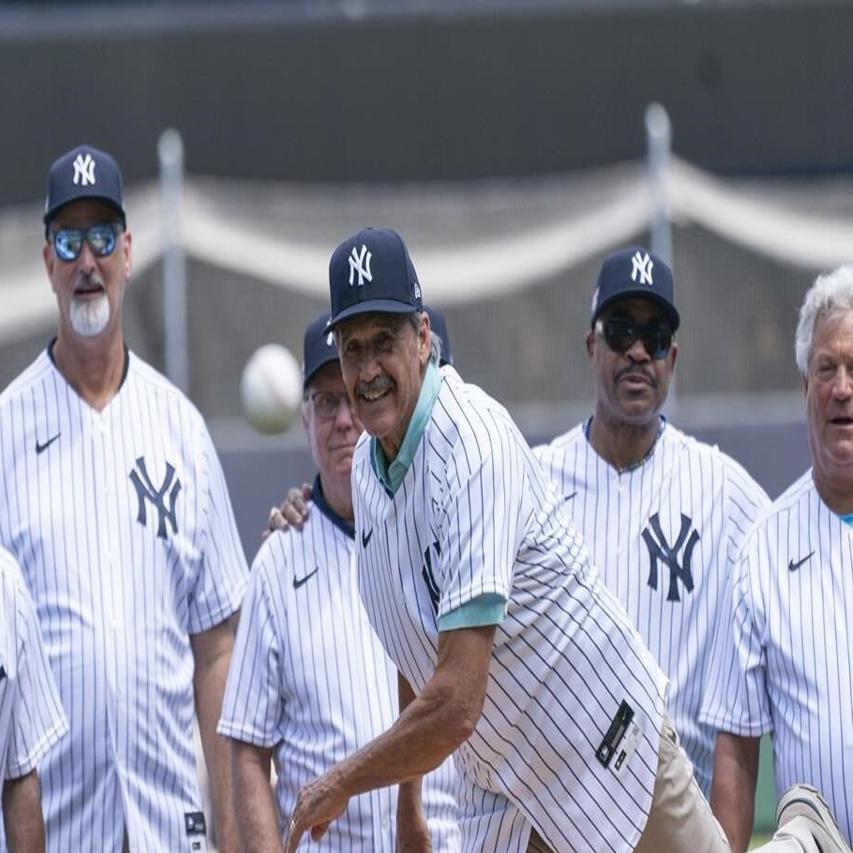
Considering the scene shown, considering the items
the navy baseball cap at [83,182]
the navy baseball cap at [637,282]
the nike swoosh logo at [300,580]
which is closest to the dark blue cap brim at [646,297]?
the navy baseball cap at [637,282]

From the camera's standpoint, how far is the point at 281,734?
17.5 ft

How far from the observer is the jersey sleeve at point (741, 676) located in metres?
5.07

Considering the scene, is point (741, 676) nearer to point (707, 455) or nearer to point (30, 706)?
point (707, 455)

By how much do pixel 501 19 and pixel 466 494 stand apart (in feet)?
42.6

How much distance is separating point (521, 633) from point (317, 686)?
3.87ft

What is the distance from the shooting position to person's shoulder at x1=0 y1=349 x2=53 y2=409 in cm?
555

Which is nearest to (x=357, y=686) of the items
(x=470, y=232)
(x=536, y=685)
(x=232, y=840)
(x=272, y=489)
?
(x=232, y=840)

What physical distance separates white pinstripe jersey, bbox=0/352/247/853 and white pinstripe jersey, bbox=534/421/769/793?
1.17 m

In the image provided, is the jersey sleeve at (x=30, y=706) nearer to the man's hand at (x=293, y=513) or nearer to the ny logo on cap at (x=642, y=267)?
the man's hand at (x=293, y=513)

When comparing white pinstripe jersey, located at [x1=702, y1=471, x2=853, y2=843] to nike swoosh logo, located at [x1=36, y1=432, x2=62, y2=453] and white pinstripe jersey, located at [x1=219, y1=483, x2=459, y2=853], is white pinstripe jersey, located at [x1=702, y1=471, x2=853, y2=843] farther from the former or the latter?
nike swoosh logo, located at [x1=36, y1=432, x2=62, y2=453]

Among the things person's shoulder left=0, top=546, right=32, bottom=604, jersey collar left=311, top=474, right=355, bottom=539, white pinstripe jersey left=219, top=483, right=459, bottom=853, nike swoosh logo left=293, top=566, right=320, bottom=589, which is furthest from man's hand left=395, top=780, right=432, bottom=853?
person's shoulder left=0, top=546, right=32, bottom=604

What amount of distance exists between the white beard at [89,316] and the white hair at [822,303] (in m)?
2.03

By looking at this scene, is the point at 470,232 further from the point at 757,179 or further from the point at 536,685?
the point at 536,685

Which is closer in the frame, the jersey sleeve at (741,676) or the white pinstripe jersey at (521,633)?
the white pinstripe jersey at (521,633)
